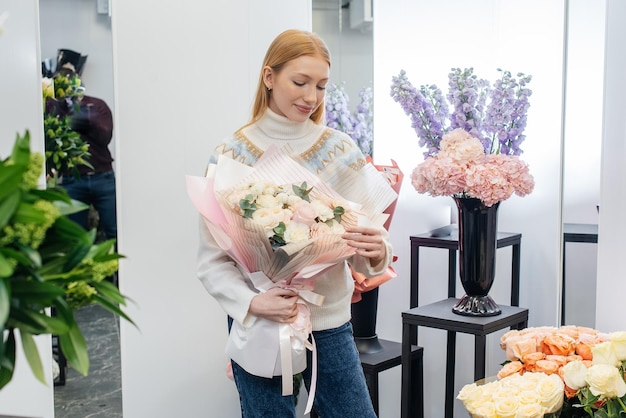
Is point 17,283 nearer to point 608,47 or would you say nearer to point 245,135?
point 245,135

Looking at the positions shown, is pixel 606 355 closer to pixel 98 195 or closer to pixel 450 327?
pixel 450 327

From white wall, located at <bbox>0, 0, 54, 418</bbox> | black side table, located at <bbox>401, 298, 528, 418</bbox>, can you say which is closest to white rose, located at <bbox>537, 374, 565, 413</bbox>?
black side table, located at <bbox>401, 298, 528, 418</bbox>

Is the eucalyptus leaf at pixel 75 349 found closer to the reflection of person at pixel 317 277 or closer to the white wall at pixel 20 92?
the reflection of person at pixel 317 277

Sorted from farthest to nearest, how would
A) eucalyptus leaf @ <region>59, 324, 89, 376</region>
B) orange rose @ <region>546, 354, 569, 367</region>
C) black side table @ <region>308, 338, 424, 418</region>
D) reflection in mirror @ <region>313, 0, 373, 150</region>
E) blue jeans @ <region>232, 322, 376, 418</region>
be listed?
reflection in mirror @ <region>313, 0, 373, 150</region> < black side table @ <region>308, 338, 424, 418</region> < blue jeans @ <region>232, 322, 376, 418</region> < orange rose @ <region>546, 354, 569, 367</region> < eucalyptus leaf @ <region>59, 324, 89, 376</region>

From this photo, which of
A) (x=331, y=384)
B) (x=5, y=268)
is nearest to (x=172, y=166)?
(x=331, y=384)

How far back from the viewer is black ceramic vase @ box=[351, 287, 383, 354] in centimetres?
307

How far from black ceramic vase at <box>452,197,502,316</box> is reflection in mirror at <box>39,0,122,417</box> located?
4.02ft

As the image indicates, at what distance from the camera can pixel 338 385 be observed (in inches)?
80.4

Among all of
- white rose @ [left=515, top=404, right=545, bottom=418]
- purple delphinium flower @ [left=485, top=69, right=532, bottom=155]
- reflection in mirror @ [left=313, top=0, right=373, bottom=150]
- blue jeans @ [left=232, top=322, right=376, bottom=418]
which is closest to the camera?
white rose @ [left=515, top=404, right=545, bottom=418]

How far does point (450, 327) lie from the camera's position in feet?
9.34

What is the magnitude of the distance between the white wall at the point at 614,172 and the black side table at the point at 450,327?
1.45 feet

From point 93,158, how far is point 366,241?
1.12 m

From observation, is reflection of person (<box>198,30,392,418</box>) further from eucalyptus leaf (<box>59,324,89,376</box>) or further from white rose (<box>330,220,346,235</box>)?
eucalyptus leaf (<box>59,324,89,376</box>)

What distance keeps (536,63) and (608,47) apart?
2.09ft
